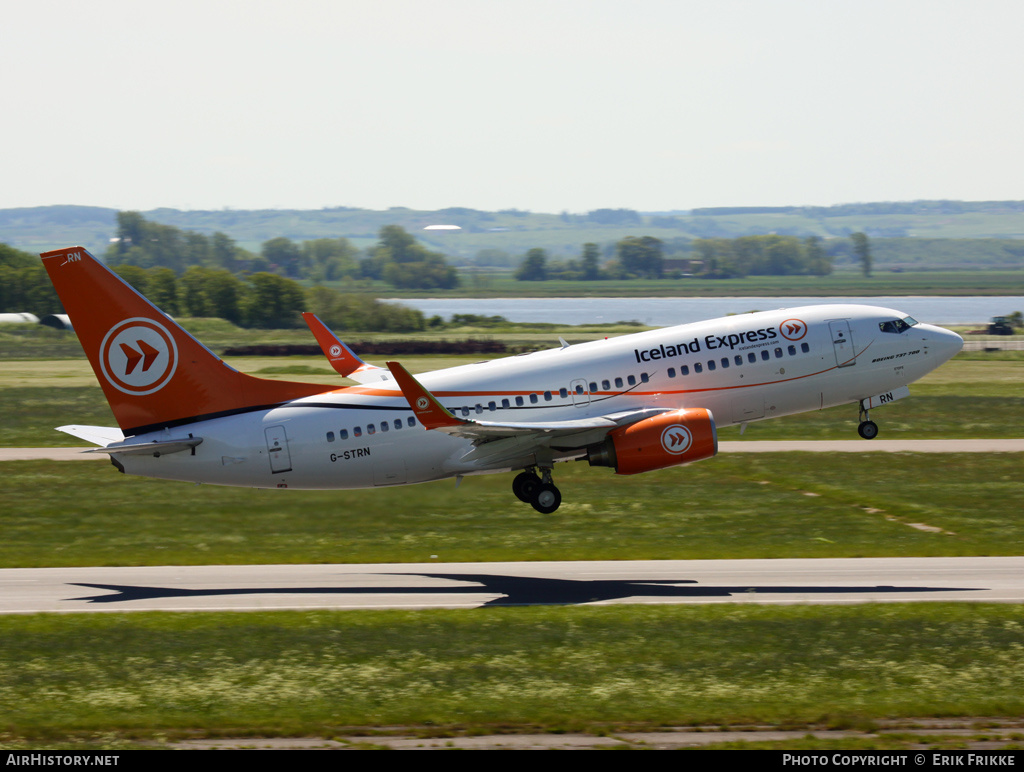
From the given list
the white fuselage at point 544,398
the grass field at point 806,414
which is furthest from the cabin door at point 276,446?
the grass field at point 806,414

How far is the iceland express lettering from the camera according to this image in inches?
1518

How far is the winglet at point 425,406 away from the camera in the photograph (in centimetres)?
3303

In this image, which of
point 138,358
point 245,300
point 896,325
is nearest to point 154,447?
point 138,358

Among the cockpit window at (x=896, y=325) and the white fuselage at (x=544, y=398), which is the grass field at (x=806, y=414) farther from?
the white fuselage at (x=544, y=398)

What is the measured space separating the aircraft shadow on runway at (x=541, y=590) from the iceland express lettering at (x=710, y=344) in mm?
8360

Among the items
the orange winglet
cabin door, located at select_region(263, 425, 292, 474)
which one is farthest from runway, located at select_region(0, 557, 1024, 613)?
the orange winglet

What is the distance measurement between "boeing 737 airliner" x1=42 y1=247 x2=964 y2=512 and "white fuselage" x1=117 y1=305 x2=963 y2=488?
5 centimetres

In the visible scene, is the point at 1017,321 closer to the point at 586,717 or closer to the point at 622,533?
the point at 622,533

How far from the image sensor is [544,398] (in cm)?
3809

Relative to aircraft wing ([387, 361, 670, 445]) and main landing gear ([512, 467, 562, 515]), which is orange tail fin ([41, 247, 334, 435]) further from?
main landing gear ([512, 467, 562, 515])

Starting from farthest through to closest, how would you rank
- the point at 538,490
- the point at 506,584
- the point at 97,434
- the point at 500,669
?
the point at 538,490 → the point at 97,434 → the point at 506,584 → the point at 500,669

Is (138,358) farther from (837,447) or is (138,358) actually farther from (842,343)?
(837,447)

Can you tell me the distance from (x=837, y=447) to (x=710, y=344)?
24.7m

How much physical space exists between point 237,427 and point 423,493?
6910 mm
